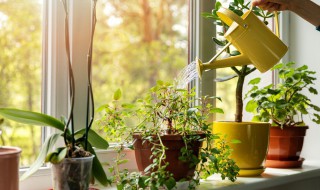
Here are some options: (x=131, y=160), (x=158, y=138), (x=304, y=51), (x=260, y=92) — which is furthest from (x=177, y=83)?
(x=304, y=51)

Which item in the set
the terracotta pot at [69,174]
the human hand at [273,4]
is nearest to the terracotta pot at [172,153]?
the terracotta pot at [69,174]

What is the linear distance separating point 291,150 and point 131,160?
2.08 ft

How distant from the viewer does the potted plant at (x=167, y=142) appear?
1.17 metres

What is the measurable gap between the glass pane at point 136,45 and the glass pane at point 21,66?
20cm

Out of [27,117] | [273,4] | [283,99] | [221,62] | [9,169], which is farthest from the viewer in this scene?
[283,99]

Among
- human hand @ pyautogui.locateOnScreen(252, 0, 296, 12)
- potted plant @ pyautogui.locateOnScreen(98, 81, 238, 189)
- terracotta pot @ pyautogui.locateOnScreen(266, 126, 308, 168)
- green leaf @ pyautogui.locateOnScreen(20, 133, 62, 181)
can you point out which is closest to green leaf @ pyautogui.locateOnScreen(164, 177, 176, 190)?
potted plant @ pyautogui.locateOnScreen(98, 81, 238, 189)

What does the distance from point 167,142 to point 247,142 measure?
15.0 inches

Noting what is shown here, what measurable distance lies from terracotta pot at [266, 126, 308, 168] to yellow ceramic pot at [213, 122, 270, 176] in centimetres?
23

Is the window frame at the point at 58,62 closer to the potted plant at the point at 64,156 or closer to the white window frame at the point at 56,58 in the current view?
the white window frame at the point at 56,58

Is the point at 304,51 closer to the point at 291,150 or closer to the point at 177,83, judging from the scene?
the point at 291,150

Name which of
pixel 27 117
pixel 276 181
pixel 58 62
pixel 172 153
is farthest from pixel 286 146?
pixel 27 117

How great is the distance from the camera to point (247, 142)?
1.50 meters

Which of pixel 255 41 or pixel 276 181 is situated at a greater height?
pixel 255 41

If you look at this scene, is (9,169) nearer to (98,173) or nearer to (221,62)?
(98,173)
